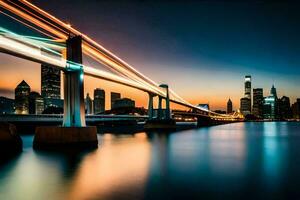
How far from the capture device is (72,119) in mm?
26172

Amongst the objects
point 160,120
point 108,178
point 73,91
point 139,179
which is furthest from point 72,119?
point 160,120

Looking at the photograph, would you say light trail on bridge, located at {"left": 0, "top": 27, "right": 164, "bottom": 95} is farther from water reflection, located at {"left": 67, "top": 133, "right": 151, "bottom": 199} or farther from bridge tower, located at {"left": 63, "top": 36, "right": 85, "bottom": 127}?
water reflection, located at {"left": 67, "top": 133, "right": 151, "bottom": 199}

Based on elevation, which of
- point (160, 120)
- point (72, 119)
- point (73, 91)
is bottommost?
point (160, 120)

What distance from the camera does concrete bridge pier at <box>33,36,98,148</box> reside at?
2512 cm

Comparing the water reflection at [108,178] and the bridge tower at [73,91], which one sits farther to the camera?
the bridge tower at [73,91]

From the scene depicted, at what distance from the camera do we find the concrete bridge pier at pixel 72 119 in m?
25.1

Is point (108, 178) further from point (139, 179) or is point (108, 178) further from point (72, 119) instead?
point (72, 119)

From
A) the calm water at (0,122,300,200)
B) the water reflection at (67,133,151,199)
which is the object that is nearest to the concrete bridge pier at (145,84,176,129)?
the water reflection at (67,133,151,199)

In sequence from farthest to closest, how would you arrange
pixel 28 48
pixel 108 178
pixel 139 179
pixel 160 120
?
pixel 160 120, pixel 28 48, pixel 108 178, pixel 139 179

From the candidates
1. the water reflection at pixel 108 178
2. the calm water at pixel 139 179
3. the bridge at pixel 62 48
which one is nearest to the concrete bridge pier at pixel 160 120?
the bridge at pixel 62 48

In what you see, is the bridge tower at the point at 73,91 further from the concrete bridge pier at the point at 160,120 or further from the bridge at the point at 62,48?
the concrete bridge pier at the point at 160,120

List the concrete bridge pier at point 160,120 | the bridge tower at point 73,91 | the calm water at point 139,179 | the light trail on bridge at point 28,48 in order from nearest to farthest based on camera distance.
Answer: the calm water at point 139,179, the light trail on bridge at point 28,48, the bridge tower at point 73,91, the concrete bridge pier at point 160,120

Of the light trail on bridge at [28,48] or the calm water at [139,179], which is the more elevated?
the light trail on bridge at [28,48]

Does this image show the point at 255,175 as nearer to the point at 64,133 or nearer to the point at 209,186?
the point at 209,186
